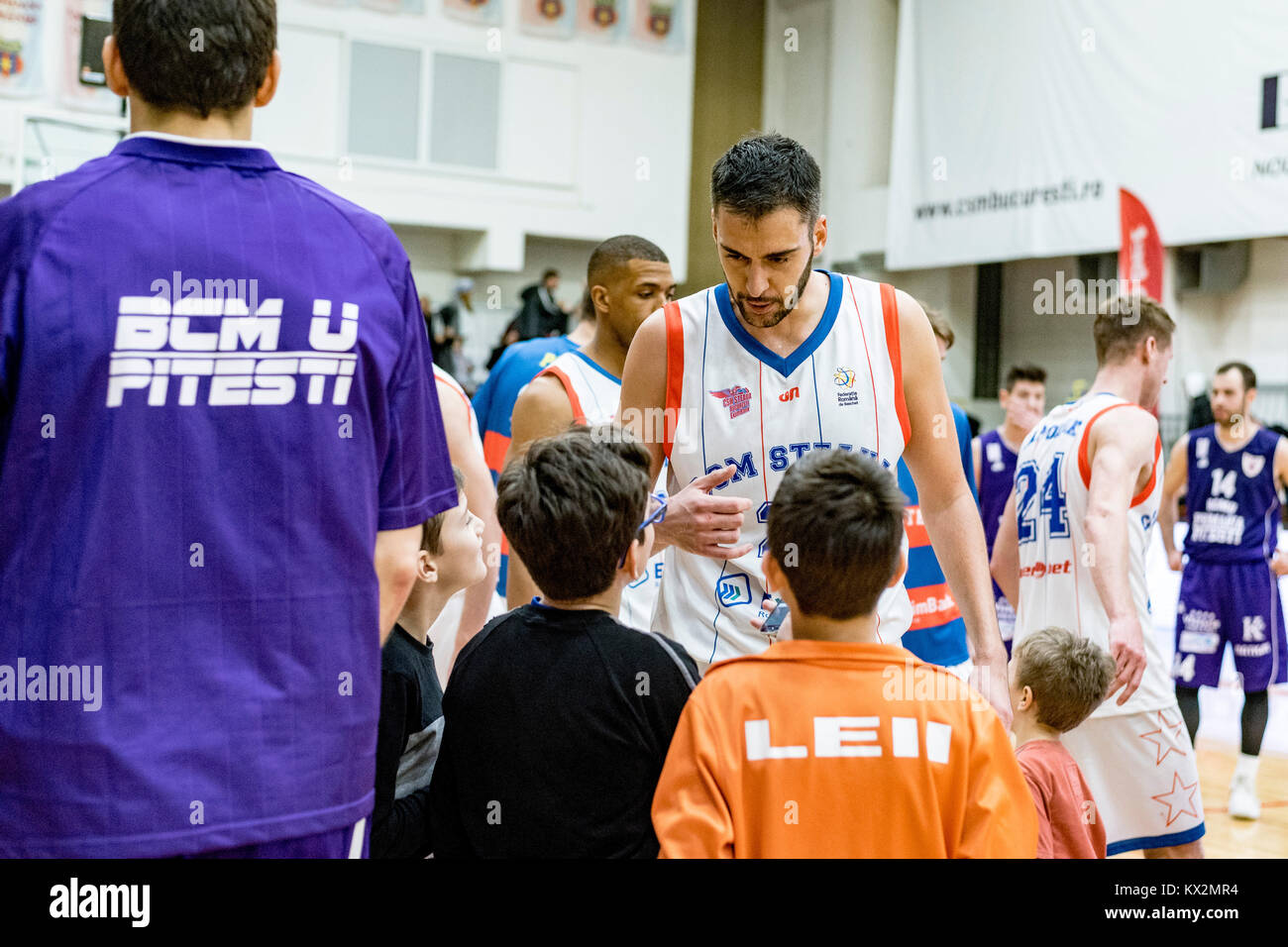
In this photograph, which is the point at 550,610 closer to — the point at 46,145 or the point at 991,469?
the point at 991,469

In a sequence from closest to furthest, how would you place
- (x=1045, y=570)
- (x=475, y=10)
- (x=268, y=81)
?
1. (x=268, y=81)
2. (x=1045, y=570)
3. (x=475, y=10)

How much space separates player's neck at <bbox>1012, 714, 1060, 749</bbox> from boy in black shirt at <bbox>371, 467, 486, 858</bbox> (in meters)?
1.39

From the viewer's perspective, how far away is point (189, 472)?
155 cm

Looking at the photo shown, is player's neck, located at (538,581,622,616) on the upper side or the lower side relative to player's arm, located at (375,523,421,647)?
lower

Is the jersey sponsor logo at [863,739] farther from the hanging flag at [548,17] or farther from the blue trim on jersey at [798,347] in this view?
the hanging flag at [548,17]

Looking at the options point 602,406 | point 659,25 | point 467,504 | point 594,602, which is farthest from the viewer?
point 659,25

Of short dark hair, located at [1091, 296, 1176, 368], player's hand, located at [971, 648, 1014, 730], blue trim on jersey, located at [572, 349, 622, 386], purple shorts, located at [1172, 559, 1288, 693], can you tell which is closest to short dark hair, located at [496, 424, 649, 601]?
player's hand, located at [971, 648, 1014, 730]

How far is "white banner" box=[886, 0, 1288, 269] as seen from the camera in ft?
38.5

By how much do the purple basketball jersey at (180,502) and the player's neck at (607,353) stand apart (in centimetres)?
219

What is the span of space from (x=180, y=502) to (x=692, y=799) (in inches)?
33.6

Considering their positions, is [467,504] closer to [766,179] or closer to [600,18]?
[766,179]

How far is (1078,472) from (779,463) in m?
1.85

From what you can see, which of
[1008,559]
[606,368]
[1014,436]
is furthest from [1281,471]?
[606,368]

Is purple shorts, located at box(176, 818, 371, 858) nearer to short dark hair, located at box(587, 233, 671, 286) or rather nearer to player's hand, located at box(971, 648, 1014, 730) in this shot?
player's hand, located at box(971, 648, 1014, 730)
